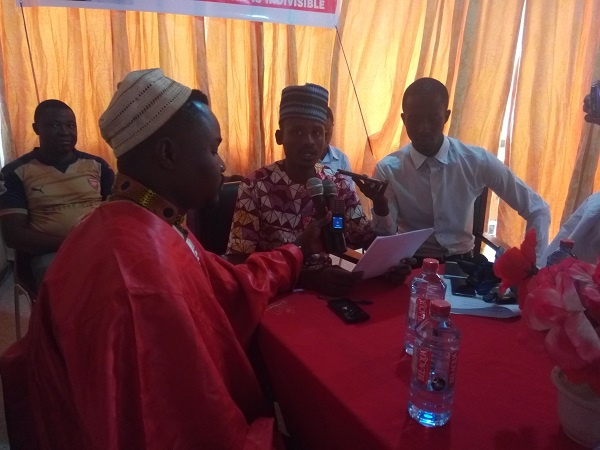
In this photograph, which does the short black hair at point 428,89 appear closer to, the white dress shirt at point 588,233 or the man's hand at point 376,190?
the man's hand at point 376,190

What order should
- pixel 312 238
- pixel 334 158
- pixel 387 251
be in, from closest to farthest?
pixel 387 251 < pixel 312 238 < pixel 334 158

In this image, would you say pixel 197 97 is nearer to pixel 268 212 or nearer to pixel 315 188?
pixel 315 188

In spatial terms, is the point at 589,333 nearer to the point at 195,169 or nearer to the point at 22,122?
the point at 195,169

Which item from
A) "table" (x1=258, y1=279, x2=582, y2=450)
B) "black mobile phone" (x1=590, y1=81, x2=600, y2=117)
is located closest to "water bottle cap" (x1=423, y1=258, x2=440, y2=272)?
"table" (x1=258, y1=279, x2=582, y2=450)

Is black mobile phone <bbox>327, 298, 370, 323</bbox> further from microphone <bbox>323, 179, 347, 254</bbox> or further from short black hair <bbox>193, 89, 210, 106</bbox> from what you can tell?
short black hair <bbox>193, 89, 210, 106</bbox>

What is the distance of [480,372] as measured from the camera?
0.96m

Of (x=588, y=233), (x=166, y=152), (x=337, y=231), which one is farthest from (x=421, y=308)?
(x=588, y=233)

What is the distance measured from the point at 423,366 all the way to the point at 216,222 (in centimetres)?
154

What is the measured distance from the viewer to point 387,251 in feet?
4.54

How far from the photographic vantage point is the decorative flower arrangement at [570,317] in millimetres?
625

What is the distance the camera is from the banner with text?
2.52 meters

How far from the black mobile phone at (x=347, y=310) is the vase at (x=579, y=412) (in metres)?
0.52

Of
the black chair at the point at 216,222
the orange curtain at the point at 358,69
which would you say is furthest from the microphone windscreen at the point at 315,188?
the orange curtain at the point at 358,69

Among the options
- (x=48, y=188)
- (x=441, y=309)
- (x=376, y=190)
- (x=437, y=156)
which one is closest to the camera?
(x=441, y=309)
